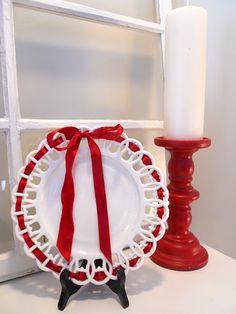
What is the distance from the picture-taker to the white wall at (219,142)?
70 centimetres

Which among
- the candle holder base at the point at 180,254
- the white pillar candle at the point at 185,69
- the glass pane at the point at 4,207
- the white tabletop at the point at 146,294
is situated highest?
the white pillar candle at the point at 185,69

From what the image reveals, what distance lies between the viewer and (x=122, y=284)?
37 cm

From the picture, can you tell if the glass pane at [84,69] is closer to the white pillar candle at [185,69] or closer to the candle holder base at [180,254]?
the white pillar candle at [185,69]

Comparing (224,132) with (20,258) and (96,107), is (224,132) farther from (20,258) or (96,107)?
(20,258)

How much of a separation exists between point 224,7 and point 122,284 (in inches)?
28.0

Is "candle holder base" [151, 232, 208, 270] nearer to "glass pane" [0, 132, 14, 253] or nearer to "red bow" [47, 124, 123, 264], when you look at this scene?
"red bow" [47, 124, 123, 264]

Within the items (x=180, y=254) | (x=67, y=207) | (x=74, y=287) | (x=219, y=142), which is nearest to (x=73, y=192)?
(x=67, y=207)

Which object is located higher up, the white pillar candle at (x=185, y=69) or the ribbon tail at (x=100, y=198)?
the white pillar candle at (x=185, y=69)

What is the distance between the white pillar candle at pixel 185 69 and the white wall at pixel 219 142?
25 cm

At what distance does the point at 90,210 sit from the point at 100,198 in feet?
0.08

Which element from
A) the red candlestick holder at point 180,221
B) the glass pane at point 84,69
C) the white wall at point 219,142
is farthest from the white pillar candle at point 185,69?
the white wall at point 219,142

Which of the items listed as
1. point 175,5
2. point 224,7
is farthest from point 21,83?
point 224,7

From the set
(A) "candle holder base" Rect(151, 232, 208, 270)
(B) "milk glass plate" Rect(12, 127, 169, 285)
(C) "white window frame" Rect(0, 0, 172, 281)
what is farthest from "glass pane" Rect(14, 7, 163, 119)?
(A) "candle holder base" Rect(151, 232, 208, 270)

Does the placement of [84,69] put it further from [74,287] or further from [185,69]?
[74,287]
